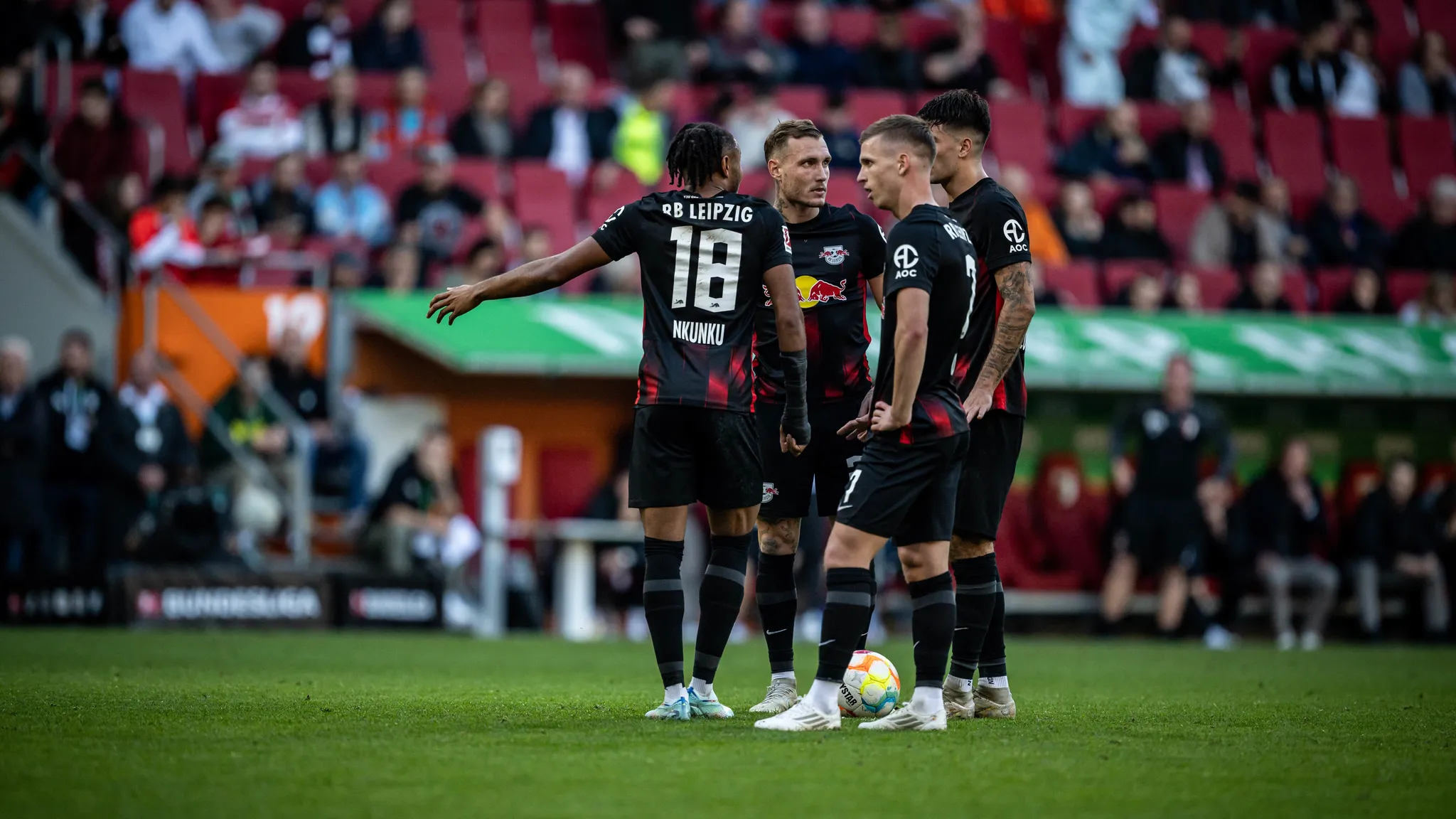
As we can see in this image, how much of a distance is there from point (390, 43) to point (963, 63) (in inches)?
263

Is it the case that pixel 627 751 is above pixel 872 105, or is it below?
below

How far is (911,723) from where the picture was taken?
6.62 m

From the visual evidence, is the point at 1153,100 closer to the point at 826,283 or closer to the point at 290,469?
the point at 290,469

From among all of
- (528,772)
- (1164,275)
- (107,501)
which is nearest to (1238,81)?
(1164,275)

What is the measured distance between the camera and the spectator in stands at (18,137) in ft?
52.5

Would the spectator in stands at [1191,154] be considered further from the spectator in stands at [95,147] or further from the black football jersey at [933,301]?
the black football jersey at [933,301]

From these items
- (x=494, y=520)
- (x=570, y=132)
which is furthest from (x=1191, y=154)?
(x=494, y=520)

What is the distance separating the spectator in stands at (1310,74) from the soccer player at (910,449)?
708 inches

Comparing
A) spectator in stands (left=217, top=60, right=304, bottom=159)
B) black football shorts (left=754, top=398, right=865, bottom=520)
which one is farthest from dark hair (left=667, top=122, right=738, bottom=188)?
spectator in stands (left=217, top=60, right=304, bottom=159)

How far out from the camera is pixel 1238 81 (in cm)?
2320

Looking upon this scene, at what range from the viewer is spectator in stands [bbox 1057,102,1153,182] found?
20.5m

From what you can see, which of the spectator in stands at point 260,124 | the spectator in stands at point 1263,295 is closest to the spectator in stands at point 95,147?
the spectator in stands at point 260,124

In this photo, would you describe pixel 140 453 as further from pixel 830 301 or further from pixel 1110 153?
pixel 1110 153

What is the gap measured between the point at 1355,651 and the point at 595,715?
9619 millimetres
